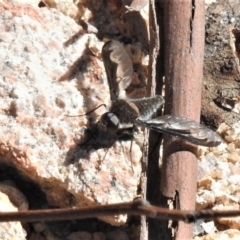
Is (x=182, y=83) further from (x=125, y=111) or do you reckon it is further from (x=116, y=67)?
(x=125, y=111)

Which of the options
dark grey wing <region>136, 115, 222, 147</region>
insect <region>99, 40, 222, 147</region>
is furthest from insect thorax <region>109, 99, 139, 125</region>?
dark grey wing <region>136, 115, 222, 147</region>

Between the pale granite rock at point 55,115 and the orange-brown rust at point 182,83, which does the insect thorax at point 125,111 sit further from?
the orange-brown rust at point 182,83

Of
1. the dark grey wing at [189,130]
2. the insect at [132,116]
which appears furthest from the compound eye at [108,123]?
the dark grey wing at [189,130]

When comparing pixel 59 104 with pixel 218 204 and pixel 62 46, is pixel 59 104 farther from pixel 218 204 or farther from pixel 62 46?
pixel 218 204

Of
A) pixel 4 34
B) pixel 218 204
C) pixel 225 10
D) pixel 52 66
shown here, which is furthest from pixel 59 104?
pixel 225 10

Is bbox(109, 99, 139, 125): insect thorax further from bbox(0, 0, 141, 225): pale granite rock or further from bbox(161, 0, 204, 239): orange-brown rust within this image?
bbox(161, 0, 204, 239): orange-brown rust

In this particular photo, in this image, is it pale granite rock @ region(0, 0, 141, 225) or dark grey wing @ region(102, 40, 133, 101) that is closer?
pale granite rock @ region(0, 0, 141, 225)

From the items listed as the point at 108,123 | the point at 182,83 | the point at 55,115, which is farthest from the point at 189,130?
the point at 55,115
